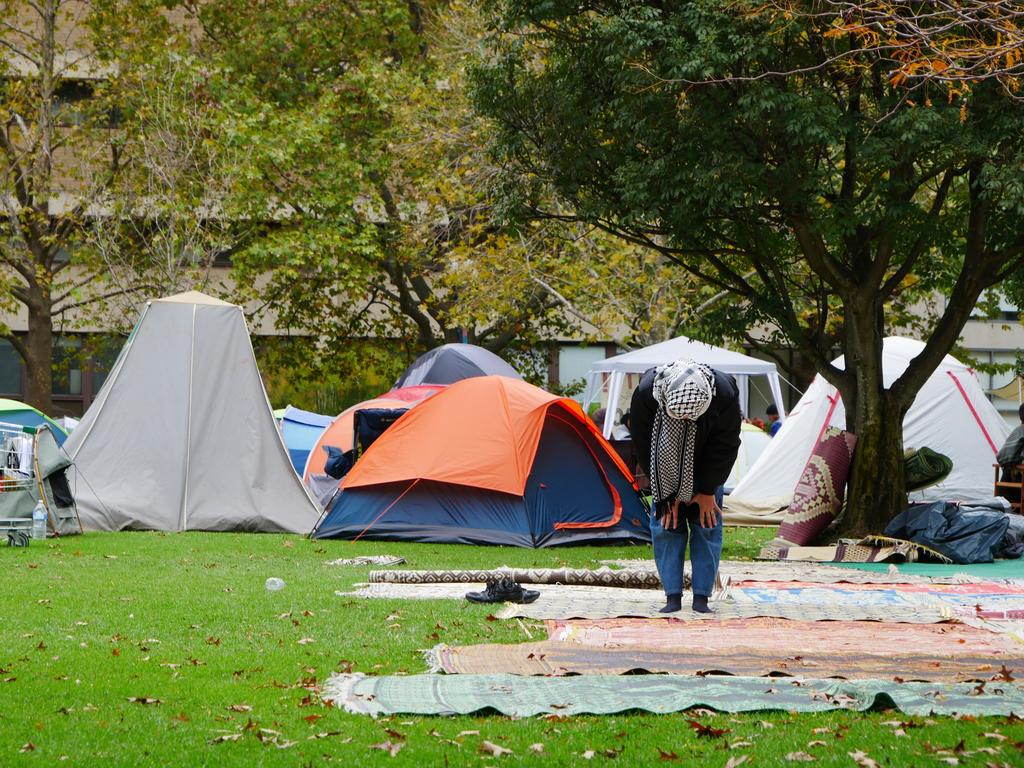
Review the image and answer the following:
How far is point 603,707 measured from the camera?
16.7 feet

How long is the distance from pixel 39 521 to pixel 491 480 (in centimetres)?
433

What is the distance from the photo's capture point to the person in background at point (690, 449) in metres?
7.53

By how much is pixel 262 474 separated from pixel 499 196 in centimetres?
407

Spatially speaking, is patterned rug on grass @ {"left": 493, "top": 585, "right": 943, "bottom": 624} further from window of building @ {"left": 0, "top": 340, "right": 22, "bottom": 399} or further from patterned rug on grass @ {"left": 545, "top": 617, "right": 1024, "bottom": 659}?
A: window of building @ {"left": 0, "top": 340, "right": 22, "bottom": 399}

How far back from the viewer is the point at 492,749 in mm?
4457

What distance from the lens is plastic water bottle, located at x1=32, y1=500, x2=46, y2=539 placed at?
1229cm

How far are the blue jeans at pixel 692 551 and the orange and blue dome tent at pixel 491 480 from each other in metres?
4.89

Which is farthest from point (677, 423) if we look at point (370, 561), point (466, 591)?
point (370, 561)

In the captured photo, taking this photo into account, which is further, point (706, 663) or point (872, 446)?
point (872, 446)

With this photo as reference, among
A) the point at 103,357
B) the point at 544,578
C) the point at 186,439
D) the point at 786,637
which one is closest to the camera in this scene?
the point at 786,637

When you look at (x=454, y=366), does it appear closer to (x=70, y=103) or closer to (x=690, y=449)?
(x=690, y=449)

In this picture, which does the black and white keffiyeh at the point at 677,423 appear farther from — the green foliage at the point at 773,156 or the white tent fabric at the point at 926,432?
the white tent fabric at the point at 926,432

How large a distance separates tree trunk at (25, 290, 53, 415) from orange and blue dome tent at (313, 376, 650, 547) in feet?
41.4

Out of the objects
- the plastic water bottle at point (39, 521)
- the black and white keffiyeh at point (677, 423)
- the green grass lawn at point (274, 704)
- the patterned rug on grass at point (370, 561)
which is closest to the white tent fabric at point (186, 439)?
the plastic water bottle at point (39, 521)
